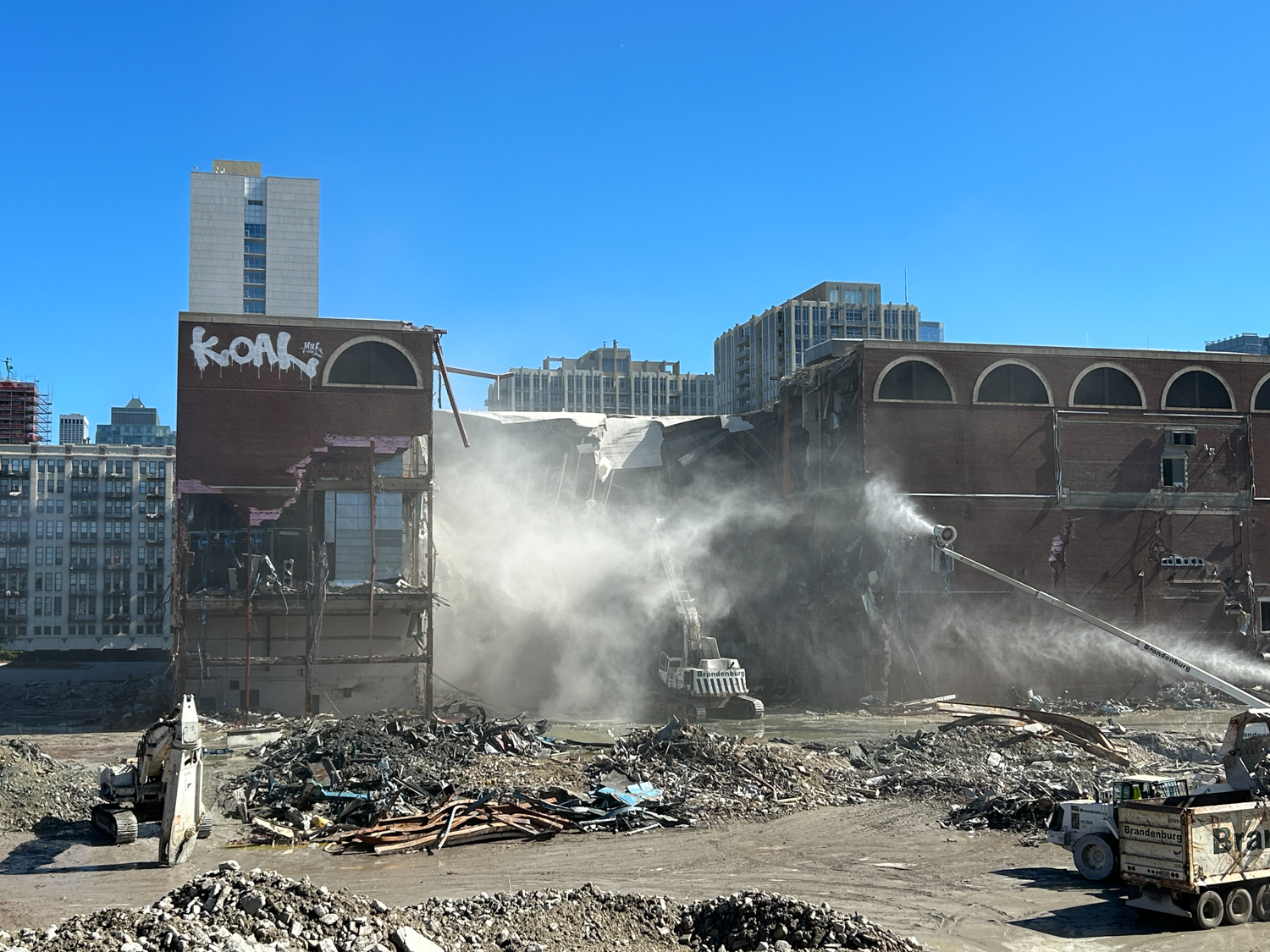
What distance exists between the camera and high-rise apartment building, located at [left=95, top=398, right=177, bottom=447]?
18012 cm

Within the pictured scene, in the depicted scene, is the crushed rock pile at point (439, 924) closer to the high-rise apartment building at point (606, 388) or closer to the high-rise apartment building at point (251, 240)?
the high-rise apartment building at point (251, 240)

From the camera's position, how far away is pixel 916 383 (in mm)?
43438

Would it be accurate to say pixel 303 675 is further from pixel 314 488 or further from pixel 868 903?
pixel 868 903

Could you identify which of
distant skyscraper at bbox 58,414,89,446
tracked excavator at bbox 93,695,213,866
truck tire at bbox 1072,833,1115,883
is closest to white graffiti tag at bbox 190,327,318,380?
tracked excavator at bbox 93,695,213,866

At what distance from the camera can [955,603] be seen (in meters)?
42.0

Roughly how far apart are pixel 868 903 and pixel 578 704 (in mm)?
27415

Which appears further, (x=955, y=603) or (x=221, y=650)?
(x=955, y=603)

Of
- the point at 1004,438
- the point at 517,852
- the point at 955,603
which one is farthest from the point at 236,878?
the point at 1004,438

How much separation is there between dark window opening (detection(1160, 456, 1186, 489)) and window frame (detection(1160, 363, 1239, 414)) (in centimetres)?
210

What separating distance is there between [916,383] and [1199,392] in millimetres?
13252

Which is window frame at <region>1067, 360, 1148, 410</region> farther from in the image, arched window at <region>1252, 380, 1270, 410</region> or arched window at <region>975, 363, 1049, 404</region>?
arched window at <region>1252, 380, 1270, 410</region>

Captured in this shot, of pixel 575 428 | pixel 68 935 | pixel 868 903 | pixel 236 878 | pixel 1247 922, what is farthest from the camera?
pixel 575 428

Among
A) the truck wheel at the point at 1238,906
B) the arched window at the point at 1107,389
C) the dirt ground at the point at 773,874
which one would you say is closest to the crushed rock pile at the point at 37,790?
the dirt ground at the point at 773,874

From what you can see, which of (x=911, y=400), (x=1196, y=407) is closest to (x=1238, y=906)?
(x=911, y=400)
